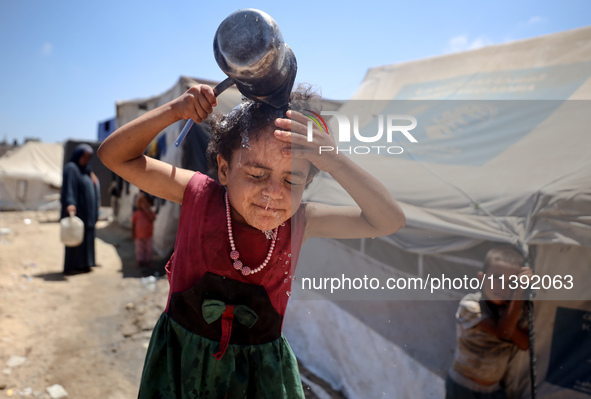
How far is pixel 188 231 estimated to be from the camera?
3.92 feet

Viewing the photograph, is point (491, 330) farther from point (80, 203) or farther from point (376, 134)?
point (80, 203)

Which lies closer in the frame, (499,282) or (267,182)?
(267,182)

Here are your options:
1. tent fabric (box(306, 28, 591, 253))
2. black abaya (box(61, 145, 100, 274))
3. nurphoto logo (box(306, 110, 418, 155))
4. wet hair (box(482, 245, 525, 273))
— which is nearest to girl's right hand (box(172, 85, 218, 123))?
nurphoto logo (box(306, 110, 418, 155))

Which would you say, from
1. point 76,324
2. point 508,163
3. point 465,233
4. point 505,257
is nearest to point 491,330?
point 505,257

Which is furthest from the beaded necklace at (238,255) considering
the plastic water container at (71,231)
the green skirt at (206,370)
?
the plastic water container at (71,231)

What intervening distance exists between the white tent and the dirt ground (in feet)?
21.4

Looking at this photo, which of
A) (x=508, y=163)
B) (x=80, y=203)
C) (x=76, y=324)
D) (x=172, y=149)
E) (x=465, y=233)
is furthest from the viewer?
(x=172, y=149)

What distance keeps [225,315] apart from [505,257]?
1409 mm

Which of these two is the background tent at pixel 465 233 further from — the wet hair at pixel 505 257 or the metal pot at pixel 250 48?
the metal pot at pixel 250 48

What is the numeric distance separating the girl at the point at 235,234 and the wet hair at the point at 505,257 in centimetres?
100

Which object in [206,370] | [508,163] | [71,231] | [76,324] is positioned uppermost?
[508,163]

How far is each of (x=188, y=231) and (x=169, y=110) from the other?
0.37 m

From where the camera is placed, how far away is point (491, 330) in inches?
76.8

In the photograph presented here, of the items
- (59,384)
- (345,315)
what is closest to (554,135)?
(345,315)
